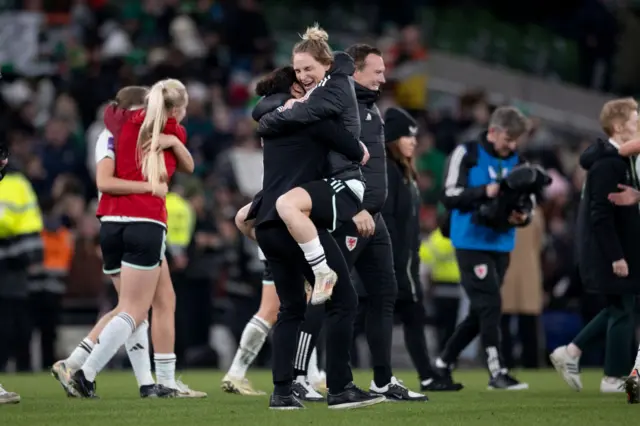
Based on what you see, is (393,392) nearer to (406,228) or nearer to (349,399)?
(349,399)

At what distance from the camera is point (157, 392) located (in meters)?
11.0

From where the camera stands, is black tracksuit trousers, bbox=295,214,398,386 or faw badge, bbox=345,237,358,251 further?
black tracksuit trousers, bbox=295,214,398,386

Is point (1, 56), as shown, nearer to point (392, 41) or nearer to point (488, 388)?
point (392, 41)

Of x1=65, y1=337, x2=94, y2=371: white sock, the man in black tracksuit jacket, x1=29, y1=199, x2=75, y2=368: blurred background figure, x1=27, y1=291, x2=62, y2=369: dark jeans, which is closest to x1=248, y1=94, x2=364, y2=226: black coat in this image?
the man in black tracksuit jacket

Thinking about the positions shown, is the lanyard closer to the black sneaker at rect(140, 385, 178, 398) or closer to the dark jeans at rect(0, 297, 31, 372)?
the black sneaker at rect(140, 385, 178, 398)

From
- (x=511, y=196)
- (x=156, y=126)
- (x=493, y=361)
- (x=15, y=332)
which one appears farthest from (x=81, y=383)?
(x=15, y=332)

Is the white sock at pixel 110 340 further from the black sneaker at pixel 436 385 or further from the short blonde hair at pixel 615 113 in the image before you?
the short blonde hair at pixel 615 113

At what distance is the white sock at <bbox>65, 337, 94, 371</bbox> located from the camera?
11.1m

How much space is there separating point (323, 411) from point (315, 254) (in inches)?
41.1

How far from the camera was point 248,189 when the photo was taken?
20.0 metres

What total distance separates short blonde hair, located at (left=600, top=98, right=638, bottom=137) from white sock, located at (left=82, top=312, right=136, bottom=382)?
154 inches

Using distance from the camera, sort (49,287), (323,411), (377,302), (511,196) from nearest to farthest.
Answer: (323,411)
(377,302)
(511,196)
(49,287)

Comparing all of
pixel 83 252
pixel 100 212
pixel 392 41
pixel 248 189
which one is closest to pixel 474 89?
pixel 392 41

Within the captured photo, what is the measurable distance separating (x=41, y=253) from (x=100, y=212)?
5.24m
